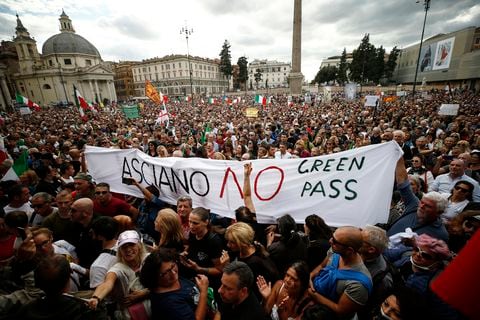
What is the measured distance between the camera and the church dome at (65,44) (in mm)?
70438

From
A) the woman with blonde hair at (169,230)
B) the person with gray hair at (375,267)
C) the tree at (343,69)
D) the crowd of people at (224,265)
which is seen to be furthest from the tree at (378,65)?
the woman with blonde hair at (169,230)

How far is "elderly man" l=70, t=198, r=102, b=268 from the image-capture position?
104 inches

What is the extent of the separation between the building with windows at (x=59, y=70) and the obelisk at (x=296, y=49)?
5866cm

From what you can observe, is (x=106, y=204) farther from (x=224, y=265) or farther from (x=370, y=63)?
(x=370, y=63)

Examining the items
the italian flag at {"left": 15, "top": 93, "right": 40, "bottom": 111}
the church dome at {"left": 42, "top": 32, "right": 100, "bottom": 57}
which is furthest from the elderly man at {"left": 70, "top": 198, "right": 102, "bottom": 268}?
the church dome at {"left": 42, "top": 32, "right": 100, "bottom": 57}

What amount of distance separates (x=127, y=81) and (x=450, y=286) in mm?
110976

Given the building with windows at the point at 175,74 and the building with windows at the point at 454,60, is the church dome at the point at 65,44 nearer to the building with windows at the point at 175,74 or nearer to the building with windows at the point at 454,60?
the building with windows at the point at 175,74

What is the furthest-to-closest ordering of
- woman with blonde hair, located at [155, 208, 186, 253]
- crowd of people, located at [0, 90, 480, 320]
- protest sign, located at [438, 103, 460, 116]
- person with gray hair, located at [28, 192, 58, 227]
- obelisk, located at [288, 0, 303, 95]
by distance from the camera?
obelisk, located at [288, 0, 303, 95] < protest sign, located at [438, 103, 460, 116] < person with gray hair, located at [28, 192, 58, 227] < woman with blonde hair, located at [155, 208, 186, 253] < crowd of people, located at [0, 90, 480, 320]

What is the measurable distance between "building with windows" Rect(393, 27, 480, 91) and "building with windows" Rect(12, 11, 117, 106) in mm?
80736

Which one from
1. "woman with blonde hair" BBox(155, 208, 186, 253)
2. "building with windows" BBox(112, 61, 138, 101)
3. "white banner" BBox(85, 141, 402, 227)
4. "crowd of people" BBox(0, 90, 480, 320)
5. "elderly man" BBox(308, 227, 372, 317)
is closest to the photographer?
"crowd of people" BBox(0, 90, 480, 320)

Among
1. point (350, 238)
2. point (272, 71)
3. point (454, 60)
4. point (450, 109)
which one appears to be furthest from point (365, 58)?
point (272, 71)

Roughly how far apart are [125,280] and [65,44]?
311ft

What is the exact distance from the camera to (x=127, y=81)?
3748 inches

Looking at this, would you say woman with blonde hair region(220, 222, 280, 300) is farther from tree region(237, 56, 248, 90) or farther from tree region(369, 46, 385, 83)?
tree region(237, 56, 248, 90)
